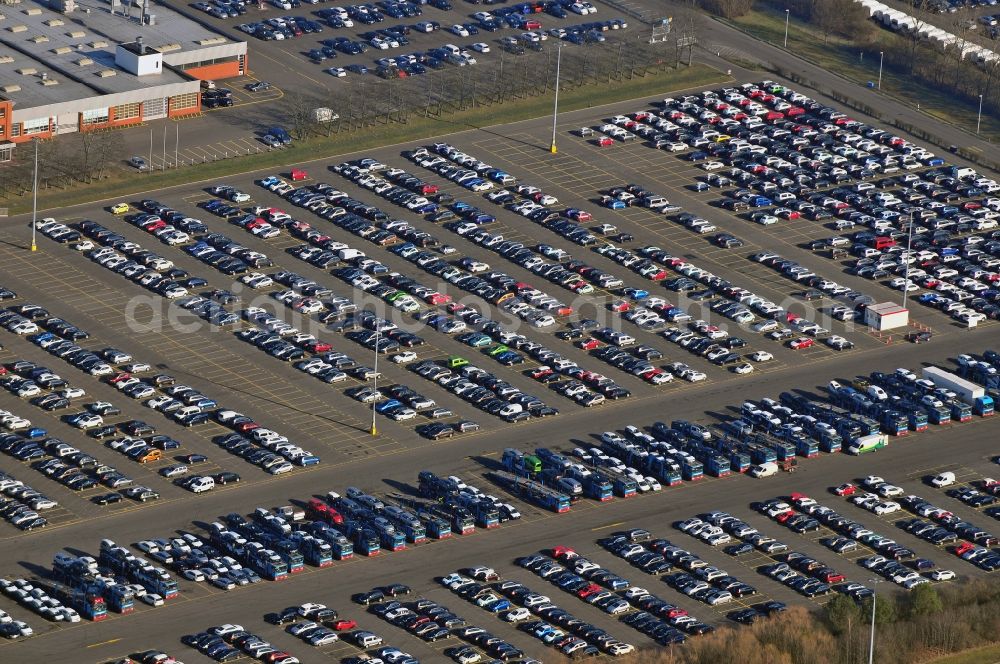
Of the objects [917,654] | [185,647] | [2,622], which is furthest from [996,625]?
[2,622]

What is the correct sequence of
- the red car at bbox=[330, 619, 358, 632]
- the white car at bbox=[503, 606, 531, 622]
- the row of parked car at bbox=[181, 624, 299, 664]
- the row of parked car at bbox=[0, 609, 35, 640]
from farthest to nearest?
the white car at bbox=[503, 606, 531, 622] < the red car at bbox=[330, 619, 358, 632] < the row of parked car at bbox=[0, 609, 35, 640] < the row of parked car at bbox=[181, 624, 299, 664]

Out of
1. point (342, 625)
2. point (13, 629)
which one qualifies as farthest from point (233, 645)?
point (13, 629)

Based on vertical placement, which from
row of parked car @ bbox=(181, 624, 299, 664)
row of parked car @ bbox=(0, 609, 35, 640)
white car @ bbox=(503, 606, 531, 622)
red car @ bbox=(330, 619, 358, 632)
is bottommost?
row of parked car @ bbox=(0, 609, 35, 640)

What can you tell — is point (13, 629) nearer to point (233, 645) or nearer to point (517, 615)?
point (233, 645)

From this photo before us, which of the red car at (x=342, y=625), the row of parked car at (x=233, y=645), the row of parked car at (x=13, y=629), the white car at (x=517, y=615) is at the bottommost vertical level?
the row of parked car at (x=13, y=629)

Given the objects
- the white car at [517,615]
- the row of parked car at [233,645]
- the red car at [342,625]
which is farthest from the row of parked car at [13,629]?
the white car at [517,615]

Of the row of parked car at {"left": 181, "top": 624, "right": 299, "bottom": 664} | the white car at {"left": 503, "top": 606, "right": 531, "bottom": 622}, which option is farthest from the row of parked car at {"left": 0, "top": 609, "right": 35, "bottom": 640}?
the white car at {"left": 503, "top": 606, "right": 531, "bottom": 622}

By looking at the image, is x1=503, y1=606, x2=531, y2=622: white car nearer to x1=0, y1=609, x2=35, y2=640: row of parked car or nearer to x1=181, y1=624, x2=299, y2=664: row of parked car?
x1=181, y1=624, x2=299, y2=664: row of parked car

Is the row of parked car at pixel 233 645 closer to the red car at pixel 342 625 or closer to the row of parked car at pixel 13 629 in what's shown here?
the red car at pixel 342 625

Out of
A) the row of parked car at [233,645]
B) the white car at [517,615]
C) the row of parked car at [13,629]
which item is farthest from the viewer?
the white car at [517,615]
